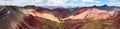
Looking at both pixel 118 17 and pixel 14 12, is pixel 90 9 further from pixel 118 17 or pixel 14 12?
pixel 14 12

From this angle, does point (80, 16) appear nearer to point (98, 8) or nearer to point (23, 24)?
point (98, 8)

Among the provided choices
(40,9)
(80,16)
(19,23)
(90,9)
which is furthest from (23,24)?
(90,9)

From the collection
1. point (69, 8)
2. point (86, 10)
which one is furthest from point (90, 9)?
point (69, 8)

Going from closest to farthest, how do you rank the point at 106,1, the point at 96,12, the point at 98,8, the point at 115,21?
the point at 115,21 < the point at 96,12 < the point at 98,8 < the point at 106,1

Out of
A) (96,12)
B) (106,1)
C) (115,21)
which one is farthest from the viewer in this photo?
(106,1)

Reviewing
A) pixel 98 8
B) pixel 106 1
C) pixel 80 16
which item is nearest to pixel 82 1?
pixel 106 1

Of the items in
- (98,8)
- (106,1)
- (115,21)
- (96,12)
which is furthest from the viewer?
(106,1)

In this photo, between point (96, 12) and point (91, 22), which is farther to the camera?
point (96, 12)

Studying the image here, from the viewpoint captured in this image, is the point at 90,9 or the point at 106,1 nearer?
the point at 90,9
